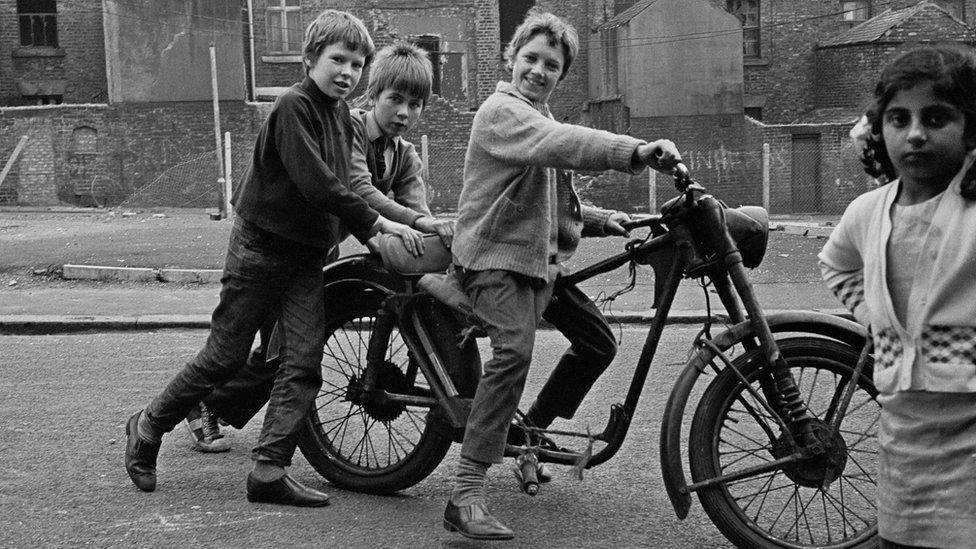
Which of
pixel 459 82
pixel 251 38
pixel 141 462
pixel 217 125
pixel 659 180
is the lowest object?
pixel 141 462

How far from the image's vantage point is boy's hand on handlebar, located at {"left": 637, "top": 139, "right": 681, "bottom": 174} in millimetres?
3594

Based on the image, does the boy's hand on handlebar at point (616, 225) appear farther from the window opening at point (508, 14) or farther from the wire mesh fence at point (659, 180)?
the window opening at point (508, 14)

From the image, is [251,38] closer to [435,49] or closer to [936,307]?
[435,49]

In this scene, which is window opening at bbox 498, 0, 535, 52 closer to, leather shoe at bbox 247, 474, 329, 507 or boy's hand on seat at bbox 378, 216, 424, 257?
boy's hand on seat at bbox 378, 216, 424, 257

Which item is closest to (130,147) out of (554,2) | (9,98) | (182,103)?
(182,103)

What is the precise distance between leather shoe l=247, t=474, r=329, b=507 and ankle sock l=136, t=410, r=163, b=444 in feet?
1.78

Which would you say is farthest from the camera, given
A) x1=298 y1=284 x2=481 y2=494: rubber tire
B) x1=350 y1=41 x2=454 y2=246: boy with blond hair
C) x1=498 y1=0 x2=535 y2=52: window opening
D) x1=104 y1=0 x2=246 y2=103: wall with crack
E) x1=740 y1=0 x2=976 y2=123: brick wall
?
x1=740 y1=0 x2=976 y2=123: brick wall

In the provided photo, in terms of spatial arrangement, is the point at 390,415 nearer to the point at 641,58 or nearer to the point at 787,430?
the point at 787,430

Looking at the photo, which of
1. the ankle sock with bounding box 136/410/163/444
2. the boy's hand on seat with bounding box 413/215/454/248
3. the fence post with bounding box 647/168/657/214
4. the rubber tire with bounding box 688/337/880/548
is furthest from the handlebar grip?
the fence post with bounding box 647/168/657/214

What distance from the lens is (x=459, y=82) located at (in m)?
35.9

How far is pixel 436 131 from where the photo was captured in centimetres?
3241

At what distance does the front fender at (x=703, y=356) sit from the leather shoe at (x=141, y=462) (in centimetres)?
224

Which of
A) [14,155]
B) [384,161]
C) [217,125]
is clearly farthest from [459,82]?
[384,161]

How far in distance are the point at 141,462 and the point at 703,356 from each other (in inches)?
98.0
